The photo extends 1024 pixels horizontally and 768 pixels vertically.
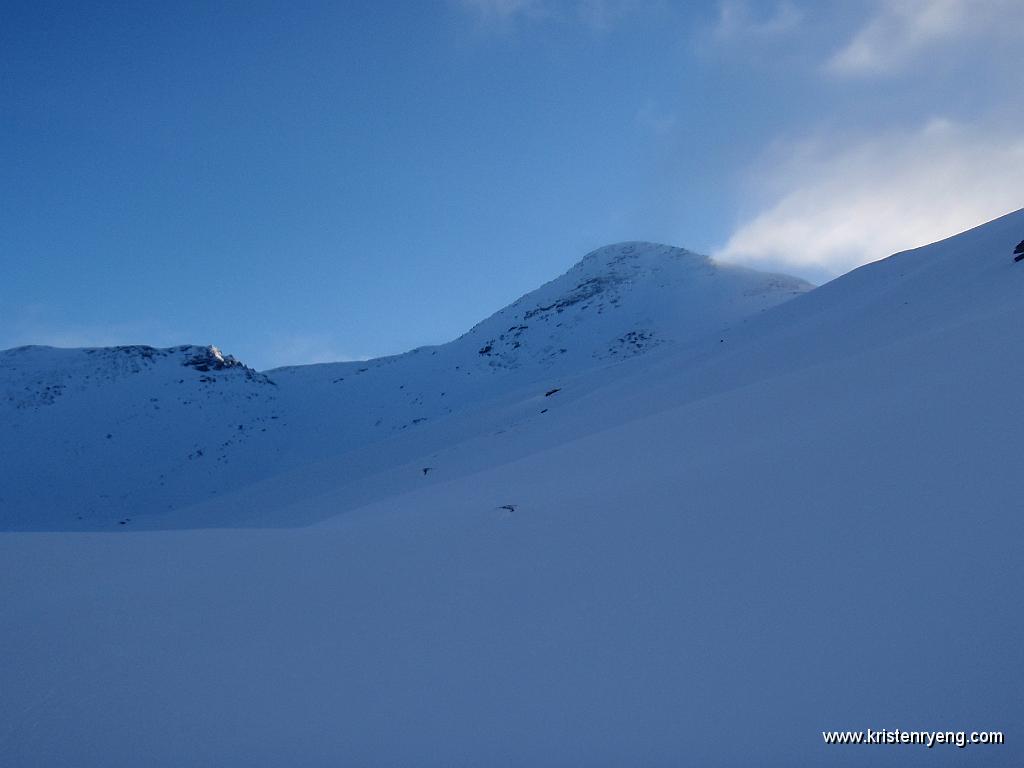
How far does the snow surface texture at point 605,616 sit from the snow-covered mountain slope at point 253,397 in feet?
47.7

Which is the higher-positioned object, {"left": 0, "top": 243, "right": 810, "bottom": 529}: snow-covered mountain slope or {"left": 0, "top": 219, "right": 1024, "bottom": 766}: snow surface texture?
{"left": 0, "top": 243, "right": 810, "bottom": 529}: snow-covered mountain slope

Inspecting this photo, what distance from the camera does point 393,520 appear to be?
5.76 m

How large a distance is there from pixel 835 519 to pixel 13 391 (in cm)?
3559

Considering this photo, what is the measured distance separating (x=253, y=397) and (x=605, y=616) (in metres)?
32.1

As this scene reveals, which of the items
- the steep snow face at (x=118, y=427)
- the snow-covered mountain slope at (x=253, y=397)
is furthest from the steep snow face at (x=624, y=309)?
→ the steep snow face at (x=118, y=427)

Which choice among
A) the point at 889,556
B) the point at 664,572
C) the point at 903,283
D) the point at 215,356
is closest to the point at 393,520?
the point at 664,572

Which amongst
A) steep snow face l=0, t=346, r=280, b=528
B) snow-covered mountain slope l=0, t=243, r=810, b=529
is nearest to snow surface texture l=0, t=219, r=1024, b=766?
snow-covered mountain slope l=0, t=243, r=810, b=529

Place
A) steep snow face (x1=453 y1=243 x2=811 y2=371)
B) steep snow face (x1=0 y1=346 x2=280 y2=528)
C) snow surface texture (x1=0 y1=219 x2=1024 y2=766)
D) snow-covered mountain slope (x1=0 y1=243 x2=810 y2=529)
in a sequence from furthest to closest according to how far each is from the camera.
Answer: steep snow face (x1=453 y1=243 x2=811 y2=371) → snow-covered mountain slope (x1=0 y1=243 x2=810 y2=529) → steep snow face (x1=0 y1=346 x2=280 y2=528) → snow surface texture (x1=0 y1=219 x2=1024 y2=766)

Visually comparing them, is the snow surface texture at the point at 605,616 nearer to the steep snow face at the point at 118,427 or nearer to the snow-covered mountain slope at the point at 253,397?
the snow-covered mountain slope at the point at 253,397

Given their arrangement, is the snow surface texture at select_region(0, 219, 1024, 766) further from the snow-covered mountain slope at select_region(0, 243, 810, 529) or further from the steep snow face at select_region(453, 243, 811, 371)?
the steep snow face at select_region(453, 243, 811, 371)

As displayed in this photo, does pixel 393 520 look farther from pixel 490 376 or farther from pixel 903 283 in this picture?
pixel 490 376

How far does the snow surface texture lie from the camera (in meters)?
2.22

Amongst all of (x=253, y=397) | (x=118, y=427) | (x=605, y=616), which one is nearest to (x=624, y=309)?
(x=253, y=397)

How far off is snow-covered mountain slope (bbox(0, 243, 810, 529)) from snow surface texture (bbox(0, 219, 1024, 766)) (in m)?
14.5
